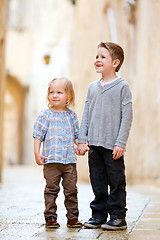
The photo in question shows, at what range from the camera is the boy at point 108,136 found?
2.90m

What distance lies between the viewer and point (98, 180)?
3008 millimetres

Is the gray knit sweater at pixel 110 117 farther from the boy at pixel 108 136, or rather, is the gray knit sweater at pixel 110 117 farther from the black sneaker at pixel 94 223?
the black sneaker at pixel 94 223

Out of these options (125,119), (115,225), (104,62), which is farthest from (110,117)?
(115,225)

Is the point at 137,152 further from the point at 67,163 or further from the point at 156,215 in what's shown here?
the point at 67,163

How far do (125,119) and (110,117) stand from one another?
10 cm

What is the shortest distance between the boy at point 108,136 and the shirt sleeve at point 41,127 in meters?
0.24

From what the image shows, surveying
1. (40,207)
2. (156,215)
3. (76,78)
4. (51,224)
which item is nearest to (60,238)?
(51,224)

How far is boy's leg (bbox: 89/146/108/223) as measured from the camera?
3002mm

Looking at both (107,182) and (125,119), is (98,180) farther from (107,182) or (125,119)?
(125,119)

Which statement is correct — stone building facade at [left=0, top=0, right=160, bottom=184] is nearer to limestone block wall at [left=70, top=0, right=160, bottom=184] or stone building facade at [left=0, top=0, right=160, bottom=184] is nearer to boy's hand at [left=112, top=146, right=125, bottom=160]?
limestone block wall at [left=70, top=0, right=160, bottom=184]

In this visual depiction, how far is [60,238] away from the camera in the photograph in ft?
8.36

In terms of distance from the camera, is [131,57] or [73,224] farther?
[131,57]

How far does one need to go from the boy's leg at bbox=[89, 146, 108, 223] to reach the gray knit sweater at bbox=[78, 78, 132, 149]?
93 mm

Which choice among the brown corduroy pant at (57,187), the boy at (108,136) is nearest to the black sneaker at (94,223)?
the boy at (108,136)
